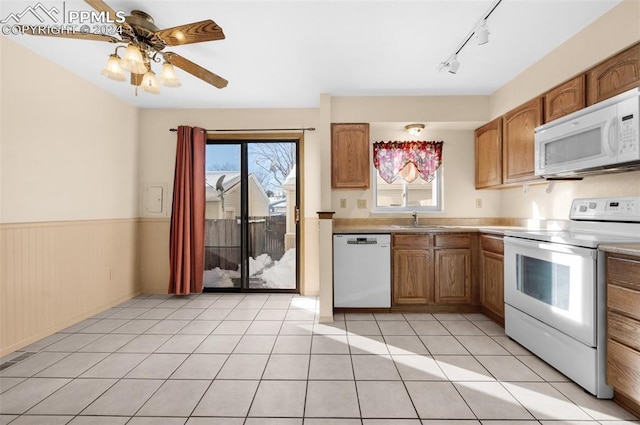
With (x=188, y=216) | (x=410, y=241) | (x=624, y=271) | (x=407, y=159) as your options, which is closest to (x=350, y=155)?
(x=407, y=159)

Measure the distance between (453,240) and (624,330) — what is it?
1707 millimetres

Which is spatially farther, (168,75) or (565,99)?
(565,99)

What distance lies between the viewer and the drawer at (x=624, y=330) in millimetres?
1536

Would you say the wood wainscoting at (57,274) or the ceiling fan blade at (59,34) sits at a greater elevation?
the ceiling fan blade at (59,34)

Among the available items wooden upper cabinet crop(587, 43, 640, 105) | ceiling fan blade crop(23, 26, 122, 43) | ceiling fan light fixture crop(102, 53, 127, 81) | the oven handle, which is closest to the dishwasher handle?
the oven handle

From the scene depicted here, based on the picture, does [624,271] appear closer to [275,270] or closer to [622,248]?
[622,248]

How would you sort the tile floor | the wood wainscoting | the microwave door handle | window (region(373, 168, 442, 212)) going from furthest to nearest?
window (region(373, 168, 442, 212)), the wood wainscoting, the microwave door handle, the tile floor

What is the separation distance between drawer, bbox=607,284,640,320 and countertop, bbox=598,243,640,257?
198 millimetres

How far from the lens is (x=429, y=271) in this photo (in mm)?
3268

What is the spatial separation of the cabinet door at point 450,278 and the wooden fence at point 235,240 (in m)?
1.99

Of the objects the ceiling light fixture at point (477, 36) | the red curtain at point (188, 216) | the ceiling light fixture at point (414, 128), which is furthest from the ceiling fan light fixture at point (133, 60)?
the ceiling light fixture at point (414, 128)

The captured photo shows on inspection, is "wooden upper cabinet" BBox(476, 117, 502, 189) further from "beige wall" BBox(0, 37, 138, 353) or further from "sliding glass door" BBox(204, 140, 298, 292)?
"beige wall" BBox(0, 37, 138, 353)

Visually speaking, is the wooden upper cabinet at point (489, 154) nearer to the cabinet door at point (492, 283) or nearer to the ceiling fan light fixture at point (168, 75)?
the cabinet door at point (492, 283)

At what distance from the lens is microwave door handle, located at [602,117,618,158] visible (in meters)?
1.87
